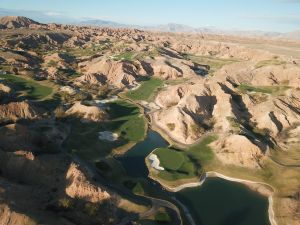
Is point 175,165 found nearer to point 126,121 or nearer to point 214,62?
point 126,121

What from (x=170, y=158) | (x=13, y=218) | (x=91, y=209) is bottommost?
(x=170, y=158)

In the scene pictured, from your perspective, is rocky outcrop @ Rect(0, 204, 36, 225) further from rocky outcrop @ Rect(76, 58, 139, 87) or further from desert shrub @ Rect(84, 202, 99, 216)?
rocky outcrop @ Rect(76, 58, 139, 87)

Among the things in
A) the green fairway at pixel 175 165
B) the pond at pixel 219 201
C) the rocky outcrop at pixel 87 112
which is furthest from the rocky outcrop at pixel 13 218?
the rocky outcrop at pixel 87 112

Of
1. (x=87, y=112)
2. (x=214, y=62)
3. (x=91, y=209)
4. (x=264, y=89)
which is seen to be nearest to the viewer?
(x=91, y=209)

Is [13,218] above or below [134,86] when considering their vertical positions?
above

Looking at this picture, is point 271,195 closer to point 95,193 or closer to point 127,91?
point 95,193

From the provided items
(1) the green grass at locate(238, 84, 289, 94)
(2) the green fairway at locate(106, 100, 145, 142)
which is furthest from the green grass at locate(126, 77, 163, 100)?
(1) the green grass at locate(238, 84, 289, 94)

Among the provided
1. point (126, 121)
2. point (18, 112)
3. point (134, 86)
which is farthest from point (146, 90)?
point (18, 112)
